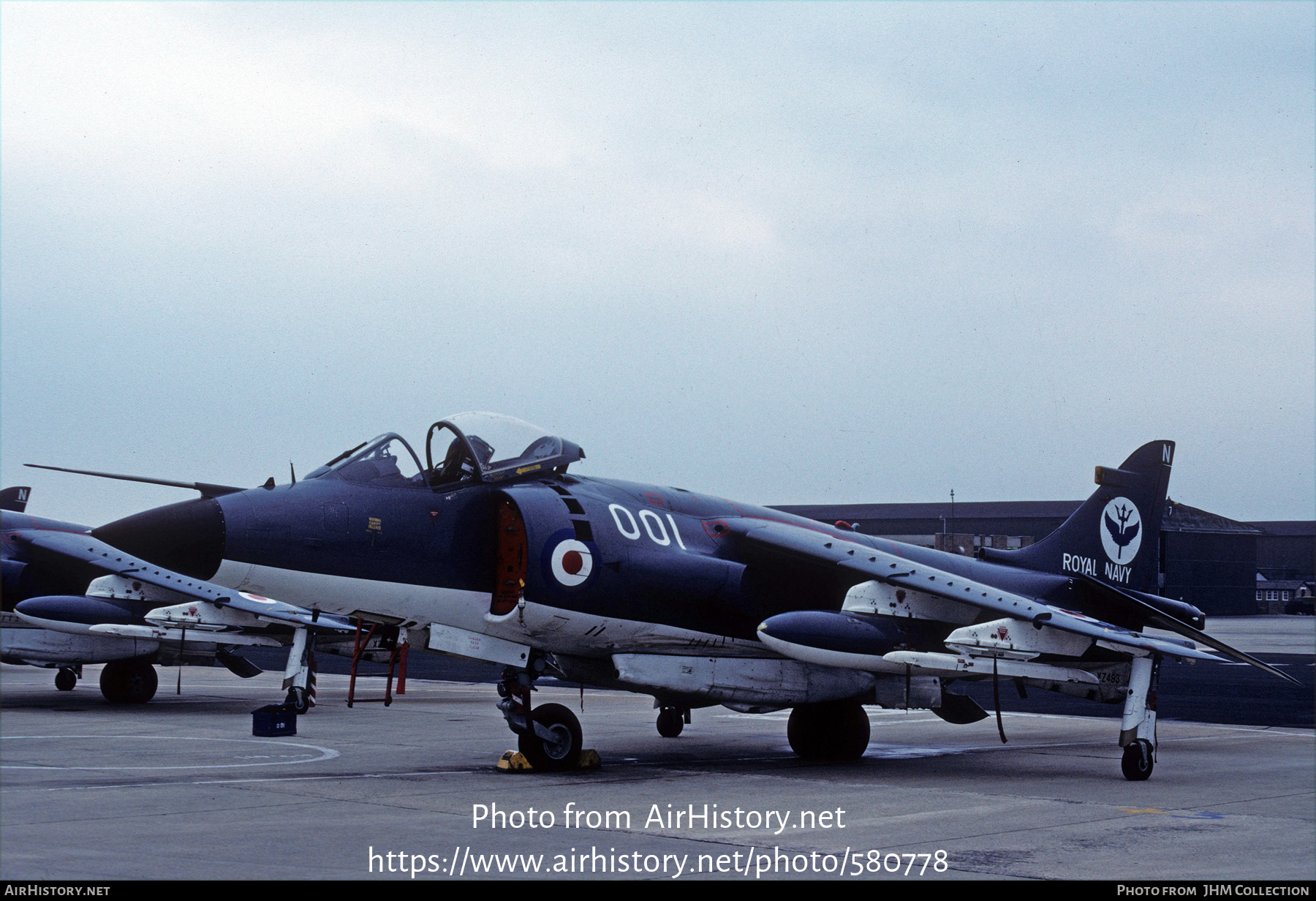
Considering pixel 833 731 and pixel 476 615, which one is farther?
pixel 833 731

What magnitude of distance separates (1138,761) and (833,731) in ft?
11.7

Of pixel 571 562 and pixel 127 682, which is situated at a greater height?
pixel 571 562

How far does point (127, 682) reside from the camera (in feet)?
70.0

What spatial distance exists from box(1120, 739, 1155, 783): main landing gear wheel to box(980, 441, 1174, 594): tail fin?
442 cm

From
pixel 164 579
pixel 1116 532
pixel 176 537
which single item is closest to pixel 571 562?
pixel 176 537

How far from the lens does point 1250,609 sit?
78.7m

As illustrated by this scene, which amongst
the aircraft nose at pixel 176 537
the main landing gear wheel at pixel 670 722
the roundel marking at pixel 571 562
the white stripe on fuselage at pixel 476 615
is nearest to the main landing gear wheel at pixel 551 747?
the white stripe on fuselage at pixel 476 615

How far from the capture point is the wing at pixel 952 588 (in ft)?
43.2

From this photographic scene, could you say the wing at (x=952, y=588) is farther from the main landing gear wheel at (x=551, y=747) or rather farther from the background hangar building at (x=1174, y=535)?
the background hangar building at (x=1174, y=535)

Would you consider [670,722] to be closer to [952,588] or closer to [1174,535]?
[952,588]

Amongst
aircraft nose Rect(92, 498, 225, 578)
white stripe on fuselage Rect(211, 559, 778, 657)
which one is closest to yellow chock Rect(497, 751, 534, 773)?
white stripe on fuselage Rect(211, 559, 778, 657)

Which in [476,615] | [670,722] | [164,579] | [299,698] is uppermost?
[476,615]

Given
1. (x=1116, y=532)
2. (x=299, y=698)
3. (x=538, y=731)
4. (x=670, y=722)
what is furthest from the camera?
(x=299, y=698)
